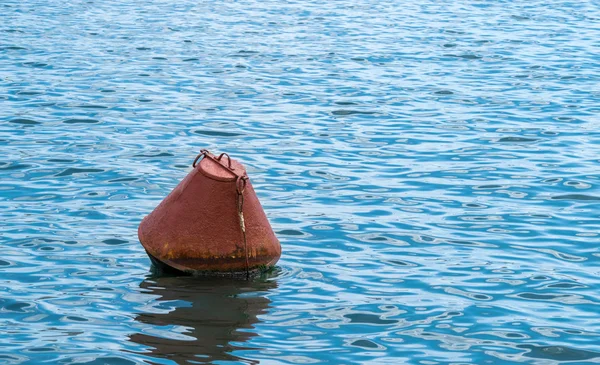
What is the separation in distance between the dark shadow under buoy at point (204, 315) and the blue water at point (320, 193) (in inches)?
1.0

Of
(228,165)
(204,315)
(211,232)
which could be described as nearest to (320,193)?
(228,165)

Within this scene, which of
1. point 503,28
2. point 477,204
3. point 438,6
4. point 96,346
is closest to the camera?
point 96,346

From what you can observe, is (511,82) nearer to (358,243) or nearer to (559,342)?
(358,243)

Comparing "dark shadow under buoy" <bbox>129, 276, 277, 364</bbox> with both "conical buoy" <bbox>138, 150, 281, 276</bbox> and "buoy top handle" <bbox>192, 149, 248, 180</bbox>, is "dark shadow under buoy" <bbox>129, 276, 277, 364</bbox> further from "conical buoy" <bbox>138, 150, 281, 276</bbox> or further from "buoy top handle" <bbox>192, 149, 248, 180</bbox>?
"buoy top handle" <bbox>192, 149, 248, 180</bbox>

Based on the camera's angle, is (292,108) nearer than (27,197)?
No

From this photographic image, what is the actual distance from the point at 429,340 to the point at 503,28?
20526 millimetres

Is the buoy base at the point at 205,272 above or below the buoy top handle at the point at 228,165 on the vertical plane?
below

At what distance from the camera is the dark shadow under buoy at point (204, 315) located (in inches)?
302

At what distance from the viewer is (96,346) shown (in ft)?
25.2

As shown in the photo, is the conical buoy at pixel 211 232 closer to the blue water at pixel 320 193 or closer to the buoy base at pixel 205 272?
the buoy base at pixel 205 272

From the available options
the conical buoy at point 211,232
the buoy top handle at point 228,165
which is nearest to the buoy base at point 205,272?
the conical buoy at point 211,232

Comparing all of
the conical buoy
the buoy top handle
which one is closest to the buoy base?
the conical buoy

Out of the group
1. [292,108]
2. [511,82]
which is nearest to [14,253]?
[292,108]

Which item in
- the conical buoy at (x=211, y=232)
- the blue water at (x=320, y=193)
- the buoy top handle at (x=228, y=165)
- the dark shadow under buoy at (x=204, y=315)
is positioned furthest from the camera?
the buoy top handle at (x=228, y=165)
